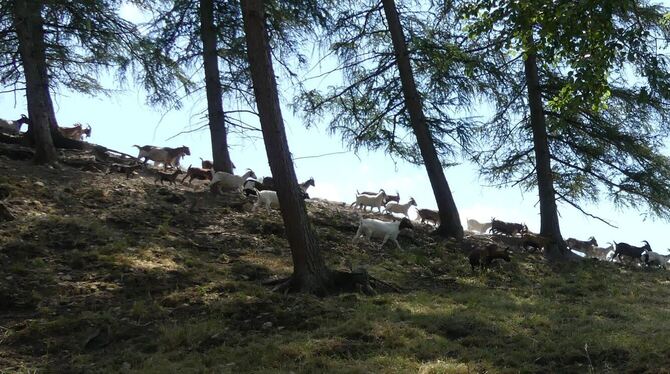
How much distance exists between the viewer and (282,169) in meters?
10.6

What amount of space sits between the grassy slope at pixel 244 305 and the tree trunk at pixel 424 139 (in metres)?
Answer: 2.81

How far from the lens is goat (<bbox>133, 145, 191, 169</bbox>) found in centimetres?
2020

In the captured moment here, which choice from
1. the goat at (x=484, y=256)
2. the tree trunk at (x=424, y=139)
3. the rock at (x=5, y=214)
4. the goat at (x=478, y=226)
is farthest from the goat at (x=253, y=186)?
the goat at (x=478, y=226)

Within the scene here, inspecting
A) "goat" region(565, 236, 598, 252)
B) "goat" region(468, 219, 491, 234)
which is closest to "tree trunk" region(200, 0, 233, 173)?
"goat" region(468, 219, 491, 234)

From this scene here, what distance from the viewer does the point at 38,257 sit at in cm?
1083

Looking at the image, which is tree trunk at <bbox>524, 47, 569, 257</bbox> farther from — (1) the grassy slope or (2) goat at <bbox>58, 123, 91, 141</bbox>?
(2) goat at <bbox>58, 123, 91, 141</bbox>

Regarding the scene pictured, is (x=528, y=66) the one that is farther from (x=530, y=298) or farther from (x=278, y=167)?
(x=278, y=167)

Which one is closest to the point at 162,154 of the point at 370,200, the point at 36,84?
the point at 36,84

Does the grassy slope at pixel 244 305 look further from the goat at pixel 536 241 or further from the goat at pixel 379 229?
the goat at pixel 536 241

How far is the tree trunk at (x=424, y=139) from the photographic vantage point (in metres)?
18.3

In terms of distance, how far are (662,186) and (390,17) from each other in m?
8.19

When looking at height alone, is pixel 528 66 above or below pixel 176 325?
above

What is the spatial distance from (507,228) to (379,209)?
13.0 feet

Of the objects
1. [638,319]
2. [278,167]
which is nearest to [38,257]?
[278,167]
